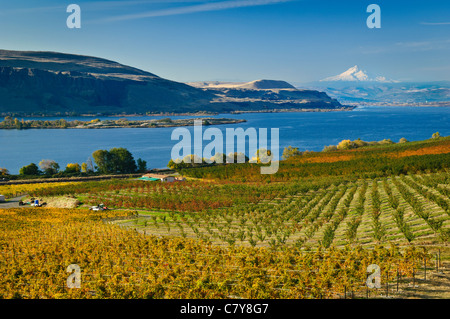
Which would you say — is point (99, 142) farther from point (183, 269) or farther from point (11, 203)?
point (183, 269)

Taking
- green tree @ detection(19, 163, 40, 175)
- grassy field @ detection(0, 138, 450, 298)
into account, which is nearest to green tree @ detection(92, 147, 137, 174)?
green tree @ detection(19, 163, 40, 175)

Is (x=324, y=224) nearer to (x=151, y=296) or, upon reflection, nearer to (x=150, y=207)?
(x=151, y=296)

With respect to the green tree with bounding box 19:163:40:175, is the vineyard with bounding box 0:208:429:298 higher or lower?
higher

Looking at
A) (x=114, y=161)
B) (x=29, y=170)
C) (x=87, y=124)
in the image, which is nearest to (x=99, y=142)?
(x=87, y=124)

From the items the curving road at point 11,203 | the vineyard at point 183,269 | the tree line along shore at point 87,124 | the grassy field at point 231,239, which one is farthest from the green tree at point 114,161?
the tree line along shore at point 87,124

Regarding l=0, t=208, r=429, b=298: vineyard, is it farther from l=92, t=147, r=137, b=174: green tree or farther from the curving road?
l=92, t=147, r=137, b=174: green tree

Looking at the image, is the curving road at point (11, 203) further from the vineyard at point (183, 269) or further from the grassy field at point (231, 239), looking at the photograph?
the vineyard at point (183, 269)

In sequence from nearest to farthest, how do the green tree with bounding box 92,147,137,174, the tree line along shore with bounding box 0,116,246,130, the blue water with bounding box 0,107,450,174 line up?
the green tree with bounding box 92,147,137,174, the blue water with bounding box 0,107,450,174, the tree line along shore with bounding box 0,116,246,130
